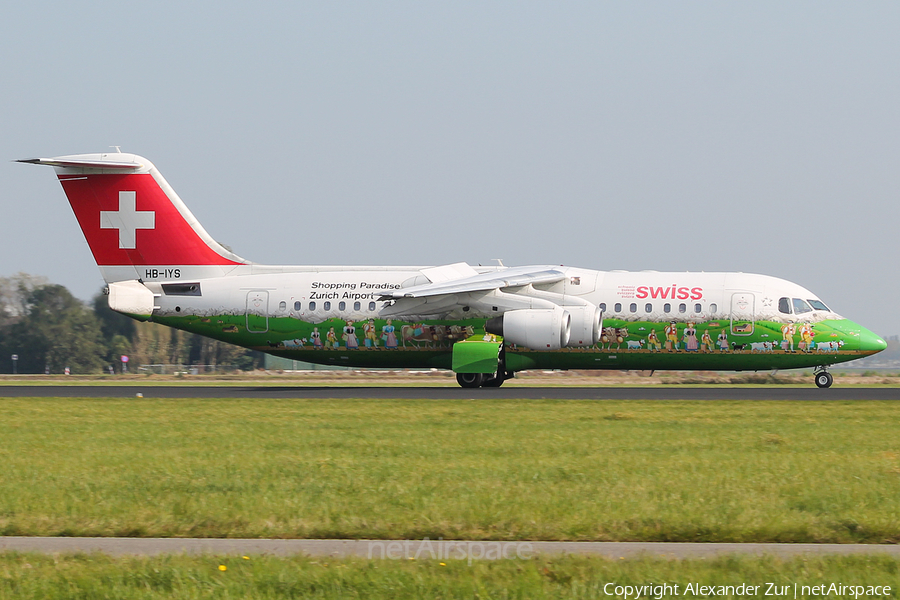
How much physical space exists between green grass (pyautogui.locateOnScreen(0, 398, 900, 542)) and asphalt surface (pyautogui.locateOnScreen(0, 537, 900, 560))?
0.37 m

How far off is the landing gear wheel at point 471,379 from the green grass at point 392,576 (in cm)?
2750

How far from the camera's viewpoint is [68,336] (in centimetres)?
8875

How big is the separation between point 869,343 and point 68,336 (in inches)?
2803

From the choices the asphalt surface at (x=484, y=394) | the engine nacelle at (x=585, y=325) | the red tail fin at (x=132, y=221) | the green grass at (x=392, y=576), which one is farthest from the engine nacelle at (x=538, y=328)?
the green grass at (x=392, y=576)

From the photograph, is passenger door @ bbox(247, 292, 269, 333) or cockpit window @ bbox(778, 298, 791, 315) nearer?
cockpit window @ bbox(778, 298, 791, 315)

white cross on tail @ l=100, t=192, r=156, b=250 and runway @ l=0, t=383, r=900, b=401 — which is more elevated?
white cross on tail @ l=100, t=192, r=156, b=250

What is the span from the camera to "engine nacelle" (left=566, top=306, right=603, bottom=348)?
33969 mm

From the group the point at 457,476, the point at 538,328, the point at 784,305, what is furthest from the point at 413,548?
the point at 784,305

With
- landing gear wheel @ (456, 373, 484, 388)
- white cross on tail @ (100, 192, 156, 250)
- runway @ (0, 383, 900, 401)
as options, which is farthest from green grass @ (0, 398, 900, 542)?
white cross on tail @ (100, 192, 156, 250)

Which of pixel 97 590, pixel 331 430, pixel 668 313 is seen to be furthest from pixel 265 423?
pixel 668 313

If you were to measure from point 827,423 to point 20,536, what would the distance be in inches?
640

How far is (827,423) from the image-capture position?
21.0 meters

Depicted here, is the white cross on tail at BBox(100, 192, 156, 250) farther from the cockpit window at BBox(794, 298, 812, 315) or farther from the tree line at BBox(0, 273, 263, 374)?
the tree line at BBox(0, 273, 263, 374)

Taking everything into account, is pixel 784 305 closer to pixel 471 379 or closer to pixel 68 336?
pixel 471 379
